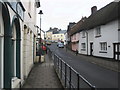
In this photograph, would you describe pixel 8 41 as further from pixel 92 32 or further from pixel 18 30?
pixel 92 32

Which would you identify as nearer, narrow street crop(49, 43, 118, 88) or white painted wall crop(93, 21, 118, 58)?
narrow street crop(49, 43, 118, 88)

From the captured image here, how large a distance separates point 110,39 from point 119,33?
1.97 meters

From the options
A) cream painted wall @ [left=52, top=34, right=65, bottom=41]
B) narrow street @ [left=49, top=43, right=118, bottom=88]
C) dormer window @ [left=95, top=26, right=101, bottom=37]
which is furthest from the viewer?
cream painted wall @ [left=52, top=34, right=65, bottom=41]

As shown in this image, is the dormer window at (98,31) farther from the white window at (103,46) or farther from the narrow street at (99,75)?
the narrow street at (99,75)

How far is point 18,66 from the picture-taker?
7.00 meters

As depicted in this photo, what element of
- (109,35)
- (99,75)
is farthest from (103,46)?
(99,75)

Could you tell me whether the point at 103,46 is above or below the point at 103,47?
above

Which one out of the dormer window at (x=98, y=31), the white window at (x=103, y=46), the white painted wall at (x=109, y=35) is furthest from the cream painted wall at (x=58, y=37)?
the white painted wall at (x=109, y=35)

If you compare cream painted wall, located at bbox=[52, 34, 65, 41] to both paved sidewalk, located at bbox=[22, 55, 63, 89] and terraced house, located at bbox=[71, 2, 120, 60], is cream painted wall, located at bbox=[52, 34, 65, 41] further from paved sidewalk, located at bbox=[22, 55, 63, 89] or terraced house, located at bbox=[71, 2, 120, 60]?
paved sidewalk, located at bbox=[22, 55, 63, 89]

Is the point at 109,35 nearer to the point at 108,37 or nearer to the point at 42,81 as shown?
the point at 108,37

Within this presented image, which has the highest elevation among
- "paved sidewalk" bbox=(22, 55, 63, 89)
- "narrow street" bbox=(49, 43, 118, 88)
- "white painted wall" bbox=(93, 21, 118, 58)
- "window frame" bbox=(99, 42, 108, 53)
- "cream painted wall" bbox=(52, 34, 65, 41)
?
"cream painted wall" bbox=(52, 34, 65, 41)

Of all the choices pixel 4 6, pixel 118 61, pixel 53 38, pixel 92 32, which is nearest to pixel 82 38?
pixel 92 32

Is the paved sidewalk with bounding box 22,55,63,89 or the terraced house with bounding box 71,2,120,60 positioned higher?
the terraced house with bounding box 71,2,120,60

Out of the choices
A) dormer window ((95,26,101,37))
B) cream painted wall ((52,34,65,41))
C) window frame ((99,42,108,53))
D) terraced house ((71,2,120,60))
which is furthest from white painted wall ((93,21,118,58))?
cream painted wall ((52,34,65,41))
